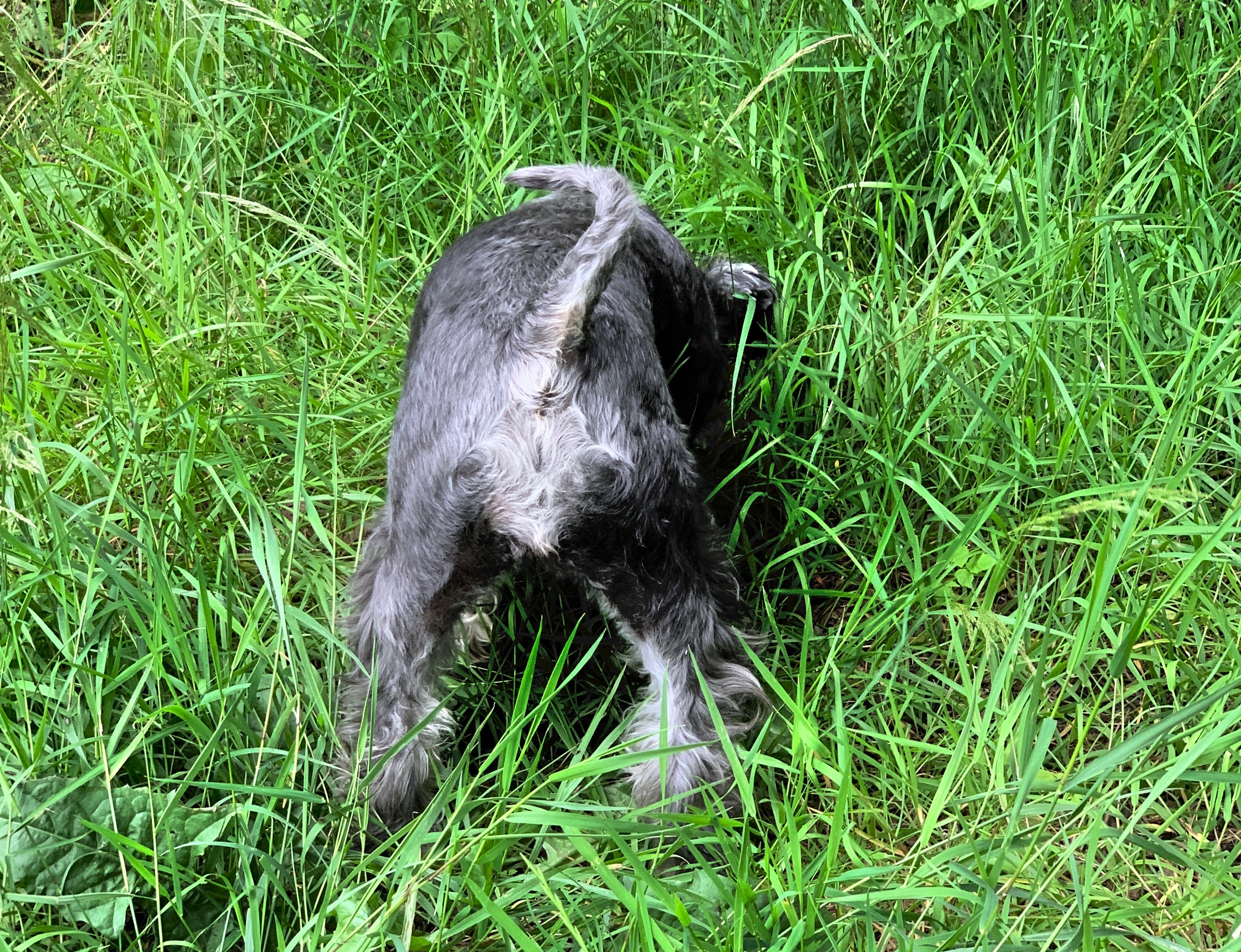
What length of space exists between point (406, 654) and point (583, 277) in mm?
980

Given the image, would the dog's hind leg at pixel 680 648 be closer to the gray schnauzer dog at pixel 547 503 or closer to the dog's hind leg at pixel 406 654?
the gray schnauzer dog at pixel 547 503

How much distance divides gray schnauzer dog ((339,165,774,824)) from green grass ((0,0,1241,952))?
0.46 ft

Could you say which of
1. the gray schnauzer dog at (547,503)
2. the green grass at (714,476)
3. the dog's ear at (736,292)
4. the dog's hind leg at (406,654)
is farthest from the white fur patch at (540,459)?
the dog's ear at (736,292)

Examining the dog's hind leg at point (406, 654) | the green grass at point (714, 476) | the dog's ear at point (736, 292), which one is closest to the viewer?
the green grass at point (714, 476)

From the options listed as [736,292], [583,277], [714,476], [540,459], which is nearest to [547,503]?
[540,459]

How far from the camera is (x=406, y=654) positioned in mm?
2438

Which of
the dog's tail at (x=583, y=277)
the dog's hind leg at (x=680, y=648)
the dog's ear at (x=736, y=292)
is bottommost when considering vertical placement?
the dog's hind leg at (x=680, y=648)

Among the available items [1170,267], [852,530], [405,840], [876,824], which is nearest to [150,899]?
[405,840]

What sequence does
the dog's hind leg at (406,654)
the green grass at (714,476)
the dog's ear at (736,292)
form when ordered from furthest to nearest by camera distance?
the dog's ear at (736,292) < the dog's hind leg at (406,654) < the green grass at (714,476)

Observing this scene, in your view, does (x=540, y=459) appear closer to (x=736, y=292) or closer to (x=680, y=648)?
(x=680, y=648)

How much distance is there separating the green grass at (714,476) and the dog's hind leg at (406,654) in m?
0.10

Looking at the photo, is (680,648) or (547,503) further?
(680,648)

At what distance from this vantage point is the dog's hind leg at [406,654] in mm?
2336

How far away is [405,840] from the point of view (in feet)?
7.71
